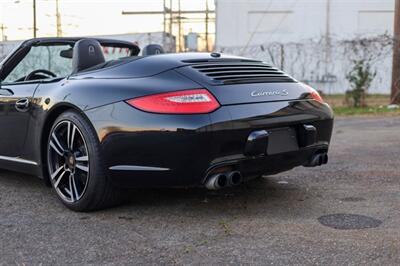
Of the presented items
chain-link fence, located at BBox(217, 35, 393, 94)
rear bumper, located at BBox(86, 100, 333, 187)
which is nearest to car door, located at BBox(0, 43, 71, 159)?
rear bumper, located at BBox(86, 100, 333, 187)

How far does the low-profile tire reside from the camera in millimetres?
3871

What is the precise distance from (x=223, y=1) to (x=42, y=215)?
26.0 metres

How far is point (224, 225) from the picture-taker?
3.74 metres

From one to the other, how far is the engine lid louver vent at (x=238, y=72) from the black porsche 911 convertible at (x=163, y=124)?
1 cm

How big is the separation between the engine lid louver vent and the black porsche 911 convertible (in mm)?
11

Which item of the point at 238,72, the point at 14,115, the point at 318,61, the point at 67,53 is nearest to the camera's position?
the point at 238,72

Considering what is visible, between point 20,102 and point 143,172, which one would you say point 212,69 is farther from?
point 20,102

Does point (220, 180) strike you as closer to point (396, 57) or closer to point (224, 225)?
point (224, 225)

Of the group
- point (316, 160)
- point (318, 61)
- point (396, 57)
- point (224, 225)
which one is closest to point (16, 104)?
point (224, 225)

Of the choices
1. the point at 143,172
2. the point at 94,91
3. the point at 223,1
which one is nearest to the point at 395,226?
the point at 143,172

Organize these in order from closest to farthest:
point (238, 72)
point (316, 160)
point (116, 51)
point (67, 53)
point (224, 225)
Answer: point (224, 225)
point (238, 72)
point (316, 160)
point (67, 53)
point (116, 51)

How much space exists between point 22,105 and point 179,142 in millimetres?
1717

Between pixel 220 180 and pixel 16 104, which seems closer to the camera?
pixel 220 180

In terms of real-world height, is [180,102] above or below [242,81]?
below
